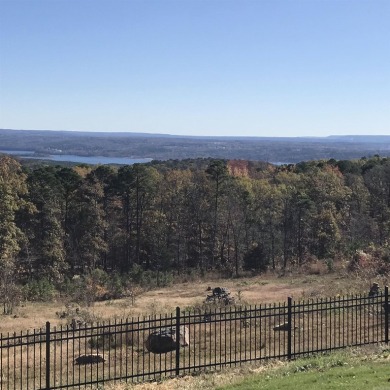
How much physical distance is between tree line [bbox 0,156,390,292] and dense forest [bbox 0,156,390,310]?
99 millimetres

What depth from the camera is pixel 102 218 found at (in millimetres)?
52312

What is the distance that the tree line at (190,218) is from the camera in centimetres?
4741

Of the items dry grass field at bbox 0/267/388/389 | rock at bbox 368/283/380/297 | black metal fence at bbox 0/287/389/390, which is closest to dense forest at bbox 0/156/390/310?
dry grass field at bbox 0/267/388/389

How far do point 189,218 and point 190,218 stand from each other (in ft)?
0.32

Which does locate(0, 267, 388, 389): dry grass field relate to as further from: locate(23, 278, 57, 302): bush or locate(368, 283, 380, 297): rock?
locate(23, 278, 57, 302): bush

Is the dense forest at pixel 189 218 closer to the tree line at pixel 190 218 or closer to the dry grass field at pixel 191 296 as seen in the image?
the tree line at pixel 190 218

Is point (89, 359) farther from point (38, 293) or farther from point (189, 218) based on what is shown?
point (189, 218)

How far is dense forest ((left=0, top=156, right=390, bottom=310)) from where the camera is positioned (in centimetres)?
4711

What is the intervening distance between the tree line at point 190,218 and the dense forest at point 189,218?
10cm

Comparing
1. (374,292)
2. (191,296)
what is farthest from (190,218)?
(374,292)

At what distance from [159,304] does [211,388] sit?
1708cm

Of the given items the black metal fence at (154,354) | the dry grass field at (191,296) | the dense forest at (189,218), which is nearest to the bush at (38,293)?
the dry grass field at (191,296)

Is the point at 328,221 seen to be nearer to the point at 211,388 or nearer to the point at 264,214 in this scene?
the point at 264,214

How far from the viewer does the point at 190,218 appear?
55.4 metres
